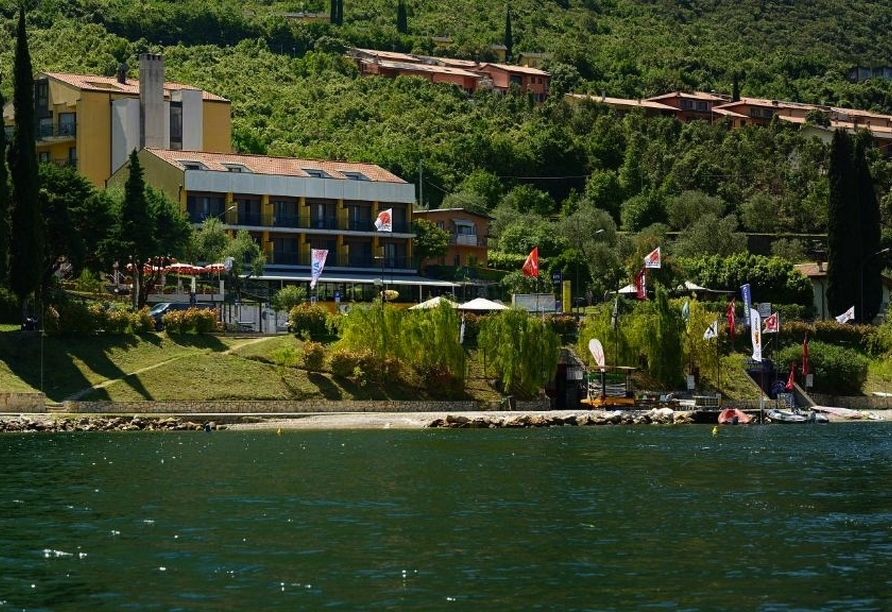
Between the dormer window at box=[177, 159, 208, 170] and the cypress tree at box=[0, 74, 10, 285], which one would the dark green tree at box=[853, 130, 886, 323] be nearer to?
the dormer window at box=[177, 159, 208, 170]

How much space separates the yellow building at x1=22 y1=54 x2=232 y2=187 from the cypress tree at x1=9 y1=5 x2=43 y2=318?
4333cm

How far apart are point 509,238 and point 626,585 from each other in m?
111

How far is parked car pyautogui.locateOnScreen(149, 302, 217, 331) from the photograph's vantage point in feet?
320

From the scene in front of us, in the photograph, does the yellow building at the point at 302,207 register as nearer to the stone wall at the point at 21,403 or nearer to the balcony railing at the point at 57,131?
the balcony railing at the point at 57,131

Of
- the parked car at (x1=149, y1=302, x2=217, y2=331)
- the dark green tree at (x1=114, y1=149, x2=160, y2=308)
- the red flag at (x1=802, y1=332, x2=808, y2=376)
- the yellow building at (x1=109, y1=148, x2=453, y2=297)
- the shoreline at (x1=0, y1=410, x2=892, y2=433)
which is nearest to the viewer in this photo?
the shoreline at (x1=0, y1=410, x2=892, y2=433)

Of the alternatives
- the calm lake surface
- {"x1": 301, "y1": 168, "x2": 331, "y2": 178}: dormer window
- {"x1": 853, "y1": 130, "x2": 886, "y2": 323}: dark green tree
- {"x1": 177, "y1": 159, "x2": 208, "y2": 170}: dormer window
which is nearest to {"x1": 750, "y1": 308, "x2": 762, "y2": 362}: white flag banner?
{"x1": 853, "y1": 130, "x2": 886, "y2": 323}: dark green tree

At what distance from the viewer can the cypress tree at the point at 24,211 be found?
89.3 meters

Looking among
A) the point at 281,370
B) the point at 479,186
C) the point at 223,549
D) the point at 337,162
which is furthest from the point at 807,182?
the point at 223,549

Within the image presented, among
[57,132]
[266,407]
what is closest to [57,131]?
[57,132]

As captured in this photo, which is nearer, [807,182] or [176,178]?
[176,178]

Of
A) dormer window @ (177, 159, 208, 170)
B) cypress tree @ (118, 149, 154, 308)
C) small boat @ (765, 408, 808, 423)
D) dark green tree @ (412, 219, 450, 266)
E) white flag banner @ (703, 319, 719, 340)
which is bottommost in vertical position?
small boat @ (765, 408, 808, 423)

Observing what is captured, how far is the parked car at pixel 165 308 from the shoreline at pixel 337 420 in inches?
501

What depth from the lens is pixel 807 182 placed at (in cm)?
17588

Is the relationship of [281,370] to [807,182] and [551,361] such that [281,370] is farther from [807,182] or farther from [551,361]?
[807,182]
